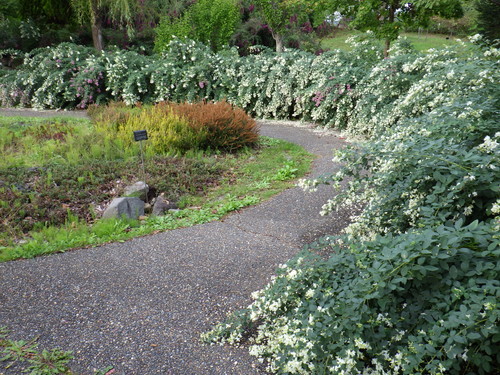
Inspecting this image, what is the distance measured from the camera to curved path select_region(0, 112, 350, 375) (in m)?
2.42

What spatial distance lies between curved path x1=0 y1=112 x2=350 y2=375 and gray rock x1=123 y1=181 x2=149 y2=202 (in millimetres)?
1132

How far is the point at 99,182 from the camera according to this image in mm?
5434

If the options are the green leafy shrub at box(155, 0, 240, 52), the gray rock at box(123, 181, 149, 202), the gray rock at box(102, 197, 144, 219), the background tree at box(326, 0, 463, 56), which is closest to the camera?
the gray rock at box(102, 197, 144, 219)

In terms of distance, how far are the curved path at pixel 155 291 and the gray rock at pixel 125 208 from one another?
74 cm

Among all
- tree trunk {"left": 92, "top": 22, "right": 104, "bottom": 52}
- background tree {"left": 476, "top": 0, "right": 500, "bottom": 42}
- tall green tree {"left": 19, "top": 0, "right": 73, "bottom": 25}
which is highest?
tall green tree {"left": 19, "top": 0, "right": 73, "bottom": 25}

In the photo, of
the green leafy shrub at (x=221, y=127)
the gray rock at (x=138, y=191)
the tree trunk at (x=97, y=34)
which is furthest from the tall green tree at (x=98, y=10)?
the gray rock at (x=138, y=191)

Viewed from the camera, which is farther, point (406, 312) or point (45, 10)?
point (45, 10)

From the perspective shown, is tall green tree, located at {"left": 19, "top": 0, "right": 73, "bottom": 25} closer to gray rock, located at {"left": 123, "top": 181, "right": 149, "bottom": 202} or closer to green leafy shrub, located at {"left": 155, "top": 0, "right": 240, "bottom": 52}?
green leafy shrub, located at {"left": 155, "top": 0, "right": 240, "bottom": 52}

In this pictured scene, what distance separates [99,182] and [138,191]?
0.71 meters

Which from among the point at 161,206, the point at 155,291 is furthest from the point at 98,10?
the point at 155,291

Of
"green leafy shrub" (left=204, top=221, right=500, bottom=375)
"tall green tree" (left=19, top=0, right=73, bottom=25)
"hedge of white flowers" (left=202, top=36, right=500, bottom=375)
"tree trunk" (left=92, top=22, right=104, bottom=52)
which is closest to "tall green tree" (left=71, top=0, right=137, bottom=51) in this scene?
"tree trunk" (left=92, top=22, right=104, bottom=52)

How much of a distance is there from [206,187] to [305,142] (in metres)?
2.83

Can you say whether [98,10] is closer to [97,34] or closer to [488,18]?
[97,34]

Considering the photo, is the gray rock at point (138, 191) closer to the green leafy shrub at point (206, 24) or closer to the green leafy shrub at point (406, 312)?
the green leafy shrub at point (406, 312)
